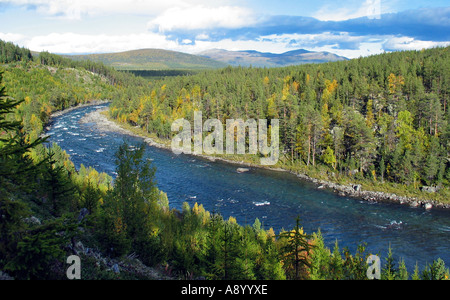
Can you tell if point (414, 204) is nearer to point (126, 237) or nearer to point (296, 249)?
point (296, 249)

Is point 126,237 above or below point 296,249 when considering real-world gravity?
below

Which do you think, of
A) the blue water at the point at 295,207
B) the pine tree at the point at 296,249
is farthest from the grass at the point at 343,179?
the pine tree at the point at 296,249

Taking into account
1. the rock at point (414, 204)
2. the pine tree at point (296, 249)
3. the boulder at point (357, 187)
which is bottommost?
the rock at point (414, 204)

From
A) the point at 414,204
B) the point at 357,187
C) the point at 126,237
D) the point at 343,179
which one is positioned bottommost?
the point at 414,204

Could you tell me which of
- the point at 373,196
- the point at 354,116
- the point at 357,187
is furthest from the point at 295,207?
the point at 354,116

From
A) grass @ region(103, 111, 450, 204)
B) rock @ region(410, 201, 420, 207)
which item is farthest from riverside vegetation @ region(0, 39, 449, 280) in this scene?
grass @ region(103, 111, 450, 204)

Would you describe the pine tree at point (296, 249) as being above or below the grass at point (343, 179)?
above

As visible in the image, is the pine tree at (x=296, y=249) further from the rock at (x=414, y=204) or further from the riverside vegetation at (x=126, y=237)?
the rock at (x=414, y=204)

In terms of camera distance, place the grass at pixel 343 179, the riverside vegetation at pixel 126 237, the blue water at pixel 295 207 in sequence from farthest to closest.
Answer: the grass at pixel 343 179
the blue water at pixel 295 207
the riverside vegetation at pixel 126 237
